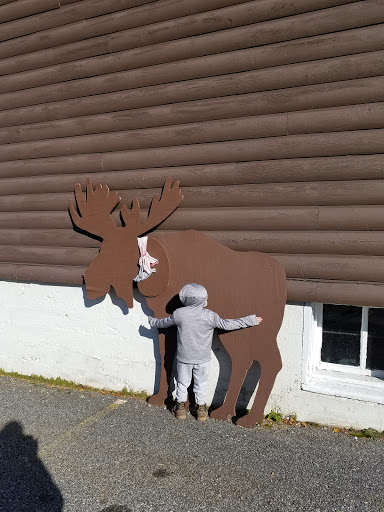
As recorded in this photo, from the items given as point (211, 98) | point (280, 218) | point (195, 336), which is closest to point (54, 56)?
point (211, 98)

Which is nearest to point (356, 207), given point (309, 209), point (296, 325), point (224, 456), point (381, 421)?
point (309, 209)

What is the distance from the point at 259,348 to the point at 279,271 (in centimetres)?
83

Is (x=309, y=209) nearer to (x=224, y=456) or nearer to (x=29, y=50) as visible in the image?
(x=224, y=456)

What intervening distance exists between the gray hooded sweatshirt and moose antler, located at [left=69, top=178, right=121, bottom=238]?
1.39 meters

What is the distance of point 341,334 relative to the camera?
528 cm

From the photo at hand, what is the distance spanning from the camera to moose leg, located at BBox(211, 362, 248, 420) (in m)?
5.20

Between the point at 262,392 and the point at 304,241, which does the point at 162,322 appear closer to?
the point at 262,392

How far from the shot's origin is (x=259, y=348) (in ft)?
16.9

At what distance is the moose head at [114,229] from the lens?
18.4 ft

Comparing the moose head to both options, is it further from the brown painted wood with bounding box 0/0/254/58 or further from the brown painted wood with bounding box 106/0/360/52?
the brown painted wood with bounding box 0/0/254/58

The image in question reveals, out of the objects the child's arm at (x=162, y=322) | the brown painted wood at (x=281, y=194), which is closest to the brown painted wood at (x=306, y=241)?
the brown painted wood at (x=281, y=194)

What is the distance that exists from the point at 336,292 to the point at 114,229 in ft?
8.64

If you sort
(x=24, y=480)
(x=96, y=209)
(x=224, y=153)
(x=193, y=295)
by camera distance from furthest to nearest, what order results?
1. (x=96, y=209)
2. (x=224, y=153)
3. (x=193, y=295)
4. (x=24, y=480)

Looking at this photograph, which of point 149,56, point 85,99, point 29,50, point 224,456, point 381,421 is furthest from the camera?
point 29,50
